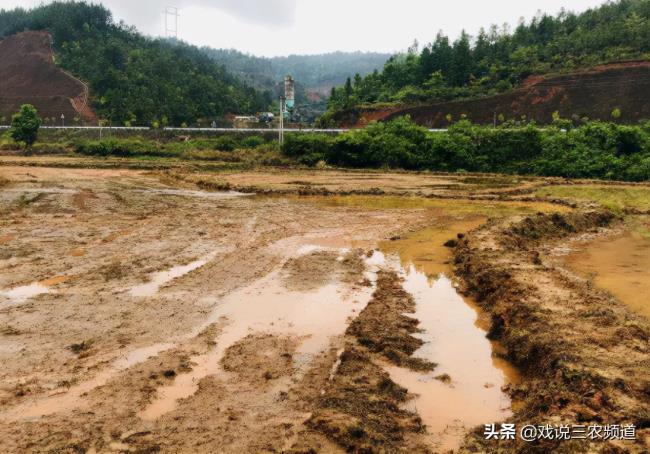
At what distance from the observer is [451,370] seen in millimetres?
6926

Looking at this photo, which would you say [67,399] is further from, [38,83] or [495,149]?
[38,83]

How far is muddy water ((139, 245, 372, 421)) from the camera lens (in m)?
6.25

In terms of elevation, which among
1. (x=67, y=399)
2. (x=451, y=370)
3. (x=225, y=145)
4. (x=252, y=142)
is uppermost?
(x=252, y=142)

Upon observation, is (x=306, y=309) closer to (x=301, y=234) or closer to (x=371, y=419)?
(x=371, y=419)

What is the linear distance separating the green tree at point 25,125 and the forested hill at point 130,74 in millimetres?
15791

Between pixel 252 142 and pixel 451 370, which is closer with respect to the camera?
pixel 451 370

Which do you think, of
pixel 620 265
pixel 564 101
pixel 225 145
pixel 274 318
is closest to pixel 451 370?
pixel 274 318

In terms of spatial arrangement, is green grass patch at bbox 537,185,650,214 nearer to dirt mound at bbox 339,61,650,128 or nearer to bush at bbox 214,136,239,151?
dirt mound at bbox 339,61,650,128

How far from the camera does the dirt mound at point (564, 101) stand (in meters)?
49.9

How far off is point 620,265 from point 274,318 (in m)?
8.69

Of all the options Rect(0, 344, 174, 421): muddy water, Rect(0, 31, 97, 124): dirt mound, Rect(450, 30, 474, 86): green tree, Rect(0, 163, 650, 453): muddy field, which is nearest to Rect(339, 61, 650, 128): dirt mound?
Rect(450, 30, 474, 86): green tree

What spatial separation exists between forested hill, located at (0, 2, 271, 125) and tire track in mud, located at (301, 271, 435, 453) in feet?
198

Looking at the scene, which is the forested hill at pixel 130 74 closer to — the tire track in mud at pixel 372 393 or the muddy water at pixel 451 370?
the muddy water at pixel 451 370

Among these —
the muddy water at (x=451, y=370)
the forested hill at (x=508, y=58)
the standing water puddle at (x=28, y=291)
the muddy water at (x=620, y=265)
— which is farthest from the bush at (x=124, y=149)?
the muddy water at (x=451, y=370)
